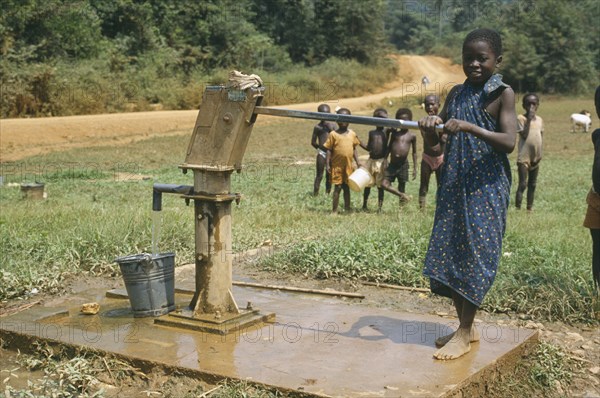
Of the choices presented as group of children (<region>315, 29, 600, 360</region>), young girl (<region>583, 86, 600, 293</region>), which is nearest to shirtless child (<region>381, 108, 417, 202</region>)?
young girl (<region>583, 86, 600, 293</region>)

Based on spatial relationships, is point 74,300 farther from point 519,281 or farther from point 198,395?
point 519,281

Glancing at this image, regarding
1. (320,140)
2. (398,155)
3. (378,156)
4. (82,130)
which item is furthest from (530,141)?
(82,130)

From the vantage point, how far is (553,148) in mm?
21453

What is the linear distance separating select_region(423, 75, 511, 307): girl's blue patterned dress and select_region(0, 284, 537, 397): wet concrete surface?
1.50 ft

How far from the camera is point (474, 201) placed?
13.3 feet

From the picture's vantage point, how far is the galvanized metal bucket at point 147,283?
481 cm

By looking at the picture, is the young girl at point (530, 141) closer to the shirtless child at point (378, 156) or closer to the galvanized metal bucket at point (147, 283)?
the shirtless child at point (378, 156)

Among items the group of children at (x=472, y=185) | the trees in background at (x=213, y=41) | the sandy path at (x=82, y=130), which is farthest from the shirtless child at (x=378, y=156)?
the trees in background at (x=213, y=41)

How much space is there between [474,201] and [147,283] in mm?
2079

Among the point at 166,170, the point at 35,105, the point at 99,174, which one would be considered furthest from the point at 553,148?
the point at 35,105

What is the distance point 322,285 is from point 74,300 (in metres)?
1.94

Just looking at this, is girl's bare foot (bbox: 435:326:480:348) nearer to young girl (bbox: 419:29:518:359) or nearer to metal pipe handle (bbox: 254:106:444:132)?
young girl (bbox: 419:29:518:359)

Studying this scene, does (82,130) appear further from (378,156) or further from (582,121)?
(582,121)

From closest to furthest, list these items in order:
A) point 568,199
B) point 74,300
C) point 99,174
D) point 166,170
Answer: point 74,300 → point 568,199 → point 99,174 → point 166,170
